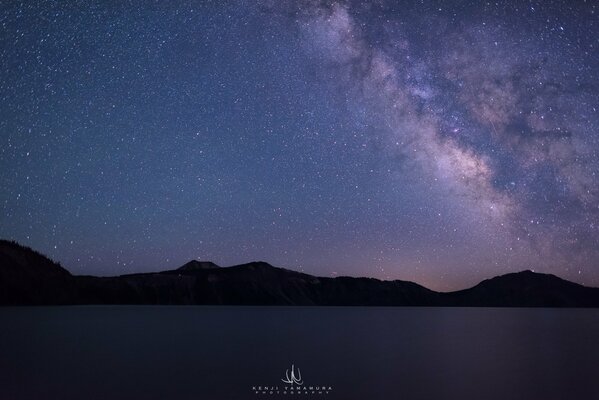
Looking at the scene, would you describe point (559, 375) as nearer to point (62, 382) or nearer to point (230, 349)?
point (230, 349)

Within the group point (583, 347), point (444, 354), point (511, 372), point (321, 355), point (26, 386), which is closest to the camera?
point (26, 386)

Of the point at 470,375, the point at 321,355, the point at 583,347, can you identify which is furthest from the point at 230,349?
the point at 583,347

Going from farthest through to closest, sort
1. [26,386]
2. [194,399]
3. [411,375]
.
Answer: [411,375], [26,386], [194,399]

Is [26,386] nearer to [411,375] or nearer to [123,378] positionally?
[123,378]

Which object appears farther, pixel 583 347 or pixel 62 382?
pixel 583 347

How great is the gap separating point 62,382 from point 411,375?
72.4 feet

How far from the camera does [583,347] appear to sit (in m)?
62.1

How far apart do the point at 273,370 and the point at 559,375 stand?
20605 mm

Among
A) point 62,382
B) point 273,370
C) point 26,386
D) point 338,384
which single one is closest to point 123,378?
point 62,382

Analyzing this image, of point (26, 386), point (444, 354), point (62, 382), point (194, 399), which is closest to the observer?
point (194, 399)

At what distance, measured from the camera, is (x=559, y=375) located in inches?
1462
